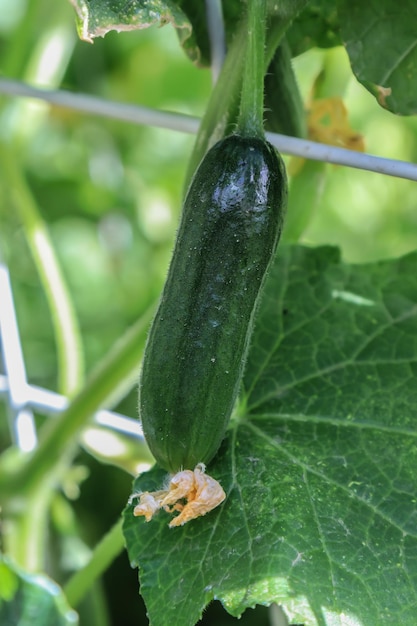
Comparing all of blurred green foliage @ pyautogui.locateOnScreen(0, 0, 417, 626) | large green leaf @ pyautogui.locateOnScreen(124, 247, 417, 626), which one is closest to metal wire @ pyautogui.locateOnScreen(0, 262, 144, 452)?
large green leaf @ pyautogui.locateOnScreen(124, 247, 417, 626)

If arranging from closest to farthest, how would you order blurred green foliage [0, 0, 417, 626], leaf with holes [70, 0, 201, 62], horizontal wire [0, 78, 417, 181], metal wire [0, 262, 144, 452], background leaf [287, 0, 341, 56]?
leaf with holes [70, 0, 201, 62], horizontal wire [0, 78, 417, 181], background leaf [287, 0, 341, 56], metal wire [0, 262, 144, 452], blurred green foliage [0, 0, 417, 626]

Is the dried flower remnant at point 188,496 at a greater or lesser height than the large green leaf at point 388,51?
lesser

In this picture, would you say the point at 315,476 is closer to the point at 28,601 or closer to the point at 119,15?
the point at 28,601

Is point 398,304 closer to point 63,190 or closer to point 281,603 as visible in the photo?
point 281,603

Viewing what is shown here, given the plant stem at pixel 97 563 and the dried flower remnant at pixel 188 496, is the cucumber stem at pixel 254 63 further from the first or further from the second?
the plant stem at pixel 97 563

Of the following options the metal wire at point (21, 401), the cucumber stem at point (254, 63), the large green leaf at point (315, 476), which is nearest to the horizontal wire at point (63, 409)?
the metal wire at point (21, 401)

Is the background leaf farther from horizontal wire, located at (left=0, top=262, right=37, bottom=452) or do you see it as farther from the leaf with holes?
horizontal wire, located at (left=0, top=262, right=37, bottom=452)

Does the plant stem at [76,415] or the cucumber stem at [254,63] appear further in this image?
the plant stem at [76,415]
